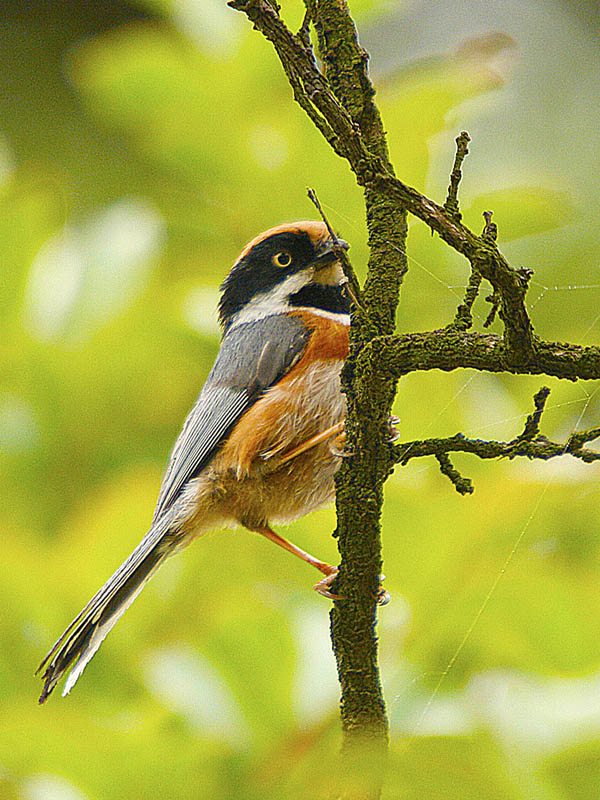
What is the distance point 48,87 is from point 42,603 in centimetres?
49

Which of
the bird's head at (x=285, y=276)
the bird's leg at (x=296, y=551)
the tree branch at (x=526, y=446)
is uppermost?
the bird's head at (x=285, y=276)

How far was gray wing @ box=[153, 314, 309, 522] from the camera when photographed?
1.63 ft

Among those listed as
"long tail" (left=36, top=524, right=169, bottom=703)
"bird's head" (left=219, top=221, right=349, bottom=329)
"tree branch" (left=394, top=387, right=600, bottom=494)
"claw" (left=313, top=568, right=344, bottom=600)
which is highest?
"bird's head" (left=219, top=221, right=349, bottom=329)

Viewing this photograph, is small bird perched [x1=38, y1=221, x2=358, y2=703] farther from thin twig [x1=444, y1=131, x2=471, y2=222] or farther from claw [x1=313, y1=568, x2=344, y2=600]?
thin twig [x1=444, y1=131, x2=471, y2=222]

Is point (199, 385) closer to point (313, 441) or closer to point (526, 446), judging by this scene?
point (313, 441)

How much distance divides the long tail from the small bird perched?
0.01 m

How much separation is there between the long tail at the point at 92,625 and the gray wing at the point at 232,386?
5 cm

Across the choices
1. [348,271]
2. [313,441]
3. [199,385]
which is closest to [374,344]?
[348,271]

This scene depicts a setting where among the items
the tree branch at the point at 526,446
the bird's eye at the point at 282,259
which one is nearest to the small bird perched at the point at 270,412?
the bird's eye at the point at 282,259

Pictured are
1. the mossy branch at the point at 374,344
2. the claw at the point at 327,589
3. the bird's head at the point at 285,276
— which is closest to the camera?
the mossy branch at the point at 374,344

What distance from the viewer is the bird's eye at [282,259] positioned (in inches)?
20.1

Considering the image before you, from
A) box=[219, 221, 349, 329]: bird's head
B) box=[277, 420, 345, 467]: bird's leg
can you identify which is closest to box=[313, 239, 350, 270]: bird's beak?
box=[219, 221, 349, 329]: bird's head

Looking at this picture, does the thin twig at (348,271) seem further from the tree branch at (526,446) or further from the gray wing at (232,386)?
the gray wing at (232,386)

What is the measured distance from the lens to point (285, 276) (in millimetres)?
520
